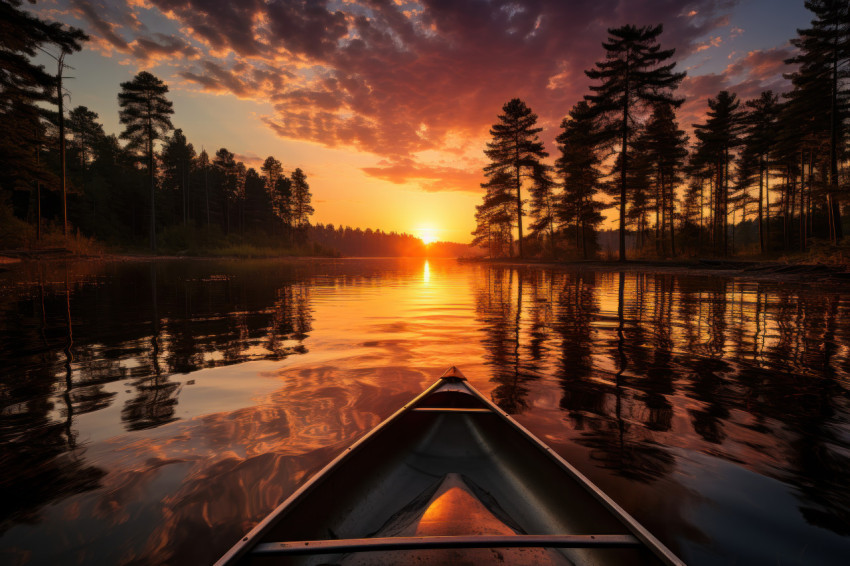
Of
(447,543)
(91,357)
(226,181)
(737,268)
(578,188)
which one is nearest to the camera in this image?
(447,543)

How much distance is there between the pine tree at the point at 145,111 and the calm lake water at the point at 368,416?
121 ft

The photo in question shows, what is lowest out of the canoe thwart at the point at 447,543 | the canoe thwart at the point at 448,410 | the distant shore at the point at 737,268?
the canoe thwart at the point at 448,410

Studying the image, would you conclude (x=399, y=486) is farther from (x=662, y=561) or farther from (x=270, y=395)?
(x=270, y=395)

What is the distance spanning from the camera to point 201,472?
2.34 m

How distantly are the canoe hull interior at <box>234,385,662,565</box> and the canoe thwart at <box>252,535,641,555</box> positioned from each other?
0.12 meters

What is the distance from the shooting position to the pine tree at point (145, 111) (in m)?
33.6

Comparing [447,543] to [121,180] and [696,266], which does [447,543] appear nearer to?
[696,266]

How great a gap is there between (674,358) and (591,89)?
76.5 feet

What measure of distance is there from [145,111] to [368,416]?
45.5 metres

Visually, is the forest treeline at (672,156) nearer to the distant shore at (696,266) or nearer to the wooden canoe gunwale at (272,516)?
the distant shore at (696,266)

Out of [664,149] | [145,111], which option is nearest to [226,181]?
[145,111]

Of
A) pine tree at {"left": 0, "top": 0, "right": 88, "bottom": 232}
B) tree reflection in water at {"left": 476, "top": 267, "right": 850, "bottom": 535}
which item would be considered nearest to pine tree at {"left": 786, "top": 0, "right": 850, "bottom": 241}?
tree reflection in water at {"left": 476, "top": 267, "right": 850, "bottom": 535}

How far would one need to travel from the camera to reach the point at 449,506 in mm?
1874

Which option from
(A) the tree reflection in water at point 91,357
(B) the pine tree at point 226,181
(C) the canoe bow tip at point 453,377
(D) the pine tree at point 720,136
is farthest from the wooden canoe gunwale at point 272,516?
(B) the pine tree at point 226,181
